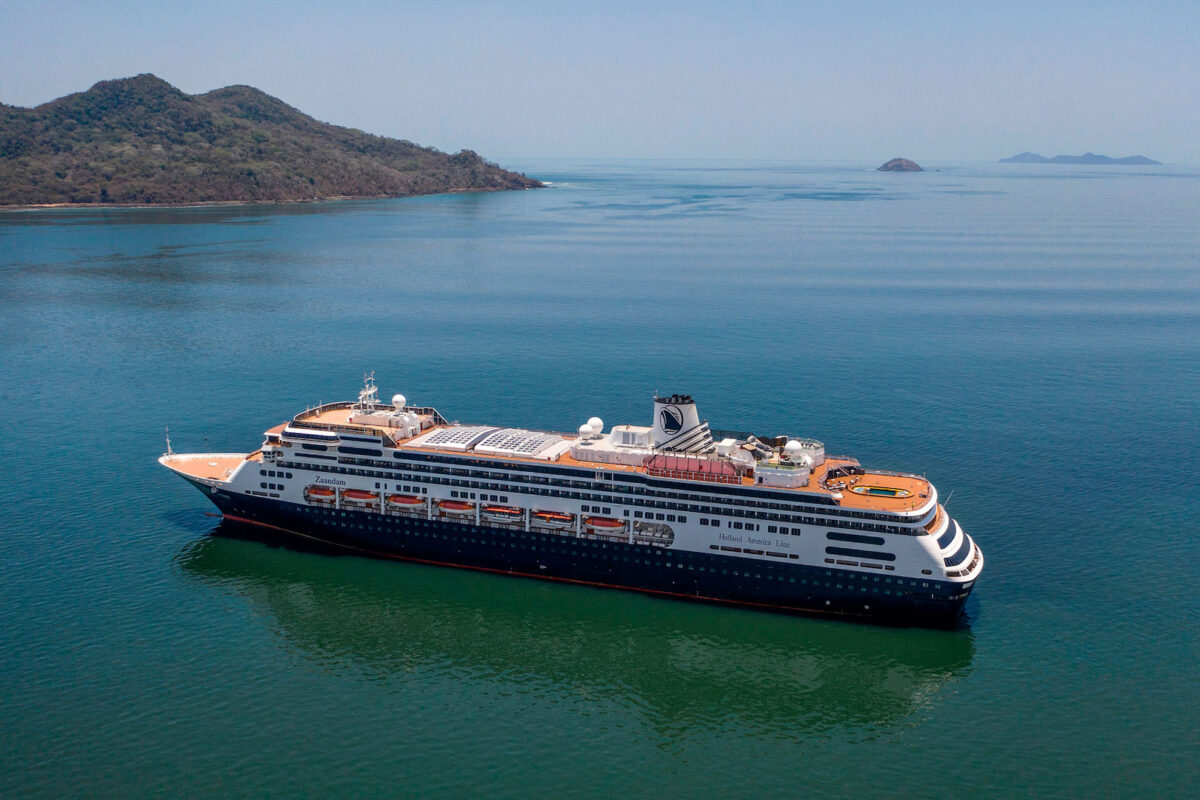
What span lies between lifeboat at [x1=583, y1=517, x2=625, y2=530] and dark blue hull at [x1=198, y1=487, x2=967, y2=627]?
77cm

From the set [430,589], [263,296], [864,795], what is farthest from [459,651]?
[263,296]

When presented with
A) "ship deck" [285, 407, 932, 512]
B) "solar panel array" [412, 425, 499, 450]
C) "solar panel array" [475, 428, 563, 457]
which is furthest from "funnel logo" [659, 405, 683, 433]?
"solar panel array" [412, 425, 499, 450]

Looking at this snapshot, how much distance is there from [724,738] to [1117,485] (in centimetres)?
3751

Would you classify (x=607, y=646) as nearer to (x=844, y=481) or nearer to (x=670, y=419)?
(x=670, y=419)

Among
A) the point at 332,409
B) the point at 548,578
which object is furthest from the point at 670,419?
the point at 332,409

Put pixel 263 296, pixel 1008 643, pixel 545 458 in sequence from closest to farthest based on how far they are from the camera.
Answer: pixel 1008 643, pixel 545 458, pixel 263 296

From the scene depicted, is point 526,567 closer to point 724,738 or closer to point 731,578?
point 731,578

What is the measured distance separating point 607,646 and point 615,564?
5.21 metres

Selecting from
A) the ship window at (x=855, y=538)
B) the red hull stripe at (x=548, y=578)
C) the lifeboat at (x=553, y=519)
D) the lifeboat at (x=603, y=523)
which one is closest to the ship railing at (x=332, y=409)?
the red hull stripe at (x=548, y=578)

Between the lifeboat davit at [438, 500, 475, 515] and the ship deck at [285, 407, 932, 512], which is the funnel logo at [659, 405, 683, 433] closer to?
the ship deck at [285, 407, 932, 512]

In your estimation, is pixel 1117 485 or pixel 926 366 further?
pixel 926 366

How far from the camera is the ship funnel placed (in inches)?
1884

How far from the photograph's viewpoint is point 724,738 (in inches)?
1441

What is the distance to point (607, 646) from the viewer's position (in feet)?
141
